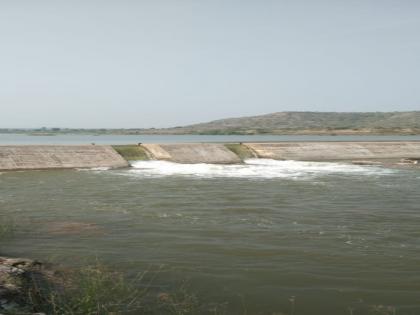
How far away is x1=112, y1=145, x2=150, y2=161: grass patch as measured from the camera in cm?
3250

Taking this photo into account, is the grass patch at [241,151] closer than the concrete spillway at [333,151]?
Yes

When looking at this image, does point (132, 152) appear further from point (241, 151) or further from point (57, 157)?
point (241, 151)

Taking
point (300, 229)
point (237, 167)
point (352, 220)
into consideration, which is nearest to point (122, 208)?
point (300, 229)

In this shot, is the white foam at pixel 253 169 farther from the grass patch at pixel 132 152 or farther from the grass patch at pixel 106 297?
the grass patch at pixel 106 297

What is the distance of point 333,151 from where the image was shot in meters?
39.8

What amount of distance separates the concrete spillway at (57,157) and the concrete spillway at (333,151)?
11.9 metres

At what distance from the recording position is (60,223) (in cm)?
1259

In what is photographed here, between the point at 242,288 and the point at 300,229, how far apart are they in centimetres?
462

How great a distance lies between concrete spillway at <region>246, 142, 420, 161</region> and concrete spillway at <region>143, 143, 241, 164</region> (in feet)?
10.5

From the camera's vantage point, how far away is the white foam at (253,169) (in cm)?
2595

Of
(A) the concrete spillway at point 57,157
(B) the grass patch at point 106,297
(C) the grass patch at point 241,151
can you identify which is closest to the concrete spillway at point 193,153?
(C) the grass patch at point 241,151

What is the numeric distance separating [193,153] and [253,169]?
22.2 ft

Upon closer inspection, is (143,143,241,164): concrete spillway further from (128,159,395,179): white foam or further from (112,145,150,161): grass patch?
(128,159,395,179): white foam

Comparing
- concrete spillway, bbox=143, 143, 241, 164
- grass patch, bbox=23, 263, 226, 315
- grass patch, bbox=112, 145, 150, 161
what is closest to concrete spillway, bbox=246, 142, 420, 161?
concrete spillway, bbox=143, 143, 241, 164
